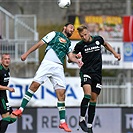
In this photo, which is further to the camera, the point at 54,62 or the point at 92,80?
the point at 92,80

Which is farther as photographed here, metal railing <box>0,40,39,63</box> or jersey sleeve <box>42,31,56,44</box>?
metal railing <box>0,40,39,63</box>

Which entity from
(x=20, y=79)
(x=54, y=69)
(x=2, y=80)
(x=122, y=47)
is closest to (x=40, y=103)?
(x=20, y=79)

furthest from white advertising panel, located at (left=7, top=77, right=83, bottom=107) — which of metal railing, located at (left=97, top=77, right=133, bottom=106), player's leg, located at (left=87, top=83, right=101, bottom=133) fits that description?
player's leg, located at (left=87, top=83, right=101, bottom=133)

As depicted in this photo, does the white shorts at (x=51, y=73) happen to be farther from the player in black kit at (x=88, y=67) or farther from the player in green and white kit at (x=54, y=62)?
the player in black kit at (x=88, y=67)

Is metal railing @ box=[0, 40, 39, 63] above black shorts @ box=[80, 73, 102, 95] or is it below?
above

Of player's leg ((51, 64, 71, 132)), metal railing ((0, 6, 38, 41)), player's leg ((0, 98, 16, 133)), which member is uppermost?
metal railing ((0, 6, 38, 41))

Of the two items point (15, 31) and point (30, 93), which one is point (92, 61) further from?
point (15, 31)

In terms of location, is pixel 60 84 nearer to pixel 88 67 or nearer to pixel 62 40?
pixel 88 67

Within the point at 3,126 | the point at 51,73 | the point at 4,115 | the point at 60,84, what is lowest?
the point at 3,126

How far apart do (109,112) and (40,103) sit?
272cm

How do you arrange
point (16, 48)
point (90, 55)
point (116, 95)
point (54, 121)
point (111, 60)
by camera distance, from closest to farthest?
1. point (90, 55)
2. point (54, 121)
3. point (116, 95)
4. point (16, 48)
5. point (111, 60)

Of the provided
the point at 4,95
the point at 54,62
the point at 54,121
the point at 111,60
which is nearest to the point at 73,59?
the point at 54,62

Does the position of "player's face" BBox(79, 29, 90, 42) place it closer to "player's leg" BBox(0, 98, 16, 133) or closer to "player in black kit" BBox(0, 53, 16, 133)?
"player in black kit" BBox(0, 53, 16, 133)

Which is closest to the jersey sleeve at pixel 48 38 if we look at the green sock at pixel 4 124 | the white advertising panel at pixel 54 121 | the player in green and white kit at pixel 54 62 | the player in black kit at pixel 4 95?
the player in green and white kit at pixel 54 62
